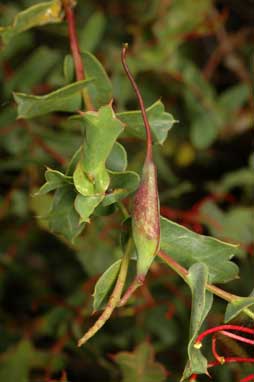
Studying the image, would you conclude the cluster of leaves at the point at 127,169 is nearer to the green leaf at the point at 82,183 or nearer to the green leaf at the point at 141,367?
the green leaf at the point at 141,367

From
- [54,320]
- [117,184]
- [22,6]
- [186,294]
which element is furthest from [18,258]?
[117,184]

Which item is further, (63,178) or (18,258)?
(18,258)

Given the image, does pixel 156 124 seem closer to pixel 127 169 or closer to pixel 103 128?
pixel 103 128

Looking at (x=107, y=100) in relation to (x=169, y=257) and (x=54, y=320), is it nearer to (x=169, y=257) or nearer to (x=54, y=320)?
(x=169, y=257)

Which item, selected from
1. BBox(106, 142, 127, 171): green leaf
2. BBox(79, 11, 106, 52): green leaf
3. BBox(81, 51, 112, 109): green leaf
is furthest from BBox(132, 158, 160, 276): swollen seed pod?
BBox(79, 11, 106, 52): green leaf

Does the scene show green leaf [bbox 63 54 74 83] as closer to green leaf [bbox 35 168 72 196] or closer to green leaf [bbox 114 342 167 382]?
green leaf [bbox 35 168 72 196]

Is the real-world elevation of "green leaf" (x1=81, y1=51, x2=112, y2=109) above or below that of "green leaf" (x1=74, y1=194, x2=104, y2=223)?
above

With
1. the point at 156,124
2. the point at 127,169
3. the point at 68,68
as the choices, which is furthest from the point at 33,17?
the point at 127,169
